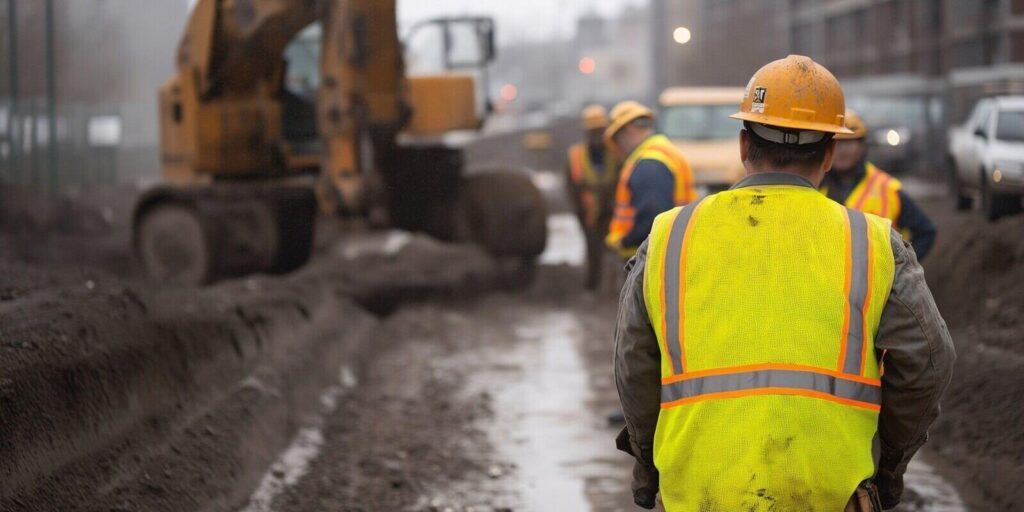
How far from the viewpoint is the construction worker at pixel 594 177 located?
46.5 ft

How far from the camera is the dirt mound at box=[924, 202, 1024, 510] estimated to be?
7496 mm

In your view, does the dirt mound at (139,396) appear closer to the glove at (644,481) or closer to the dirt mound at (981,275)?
the glove at (644,481)

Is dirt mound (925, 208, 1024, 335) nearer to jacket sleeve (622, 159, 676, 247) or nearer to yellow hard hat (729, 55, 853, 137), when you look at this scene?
jacket sleeve (622, 159, 676, 247)

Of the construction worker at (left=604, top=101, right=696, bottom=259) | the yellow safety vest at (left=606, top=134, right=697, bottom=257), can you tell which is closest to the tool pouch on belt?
the construction worker at (left=604, top=101, right=696, bottom=259)

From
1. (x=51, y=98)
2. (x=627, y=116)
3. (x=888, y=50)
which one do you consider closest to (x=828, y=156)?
(x=627, y=116)

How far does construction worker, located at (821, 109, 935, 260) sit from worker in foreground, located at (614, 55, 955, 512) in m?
4.20

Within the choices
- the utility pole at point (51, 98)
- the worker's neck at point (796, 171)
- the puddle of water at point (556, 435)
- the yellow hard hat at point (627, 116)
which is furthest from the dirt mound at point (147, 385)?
the utility pole at point (51, 98)

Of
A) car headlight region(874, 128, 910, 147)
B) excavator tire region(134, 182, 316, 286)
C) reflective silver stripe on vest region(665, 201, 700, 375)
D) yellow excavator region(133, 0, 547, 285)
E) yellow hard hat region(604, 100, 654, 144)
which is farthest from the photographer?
car headlight region(874, 128, 910, 147)

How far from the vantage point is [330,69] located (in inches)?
508

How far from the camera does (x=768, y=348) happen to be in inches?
126

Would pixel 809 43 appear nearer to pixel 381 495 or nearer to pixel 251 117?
pixel 251 117

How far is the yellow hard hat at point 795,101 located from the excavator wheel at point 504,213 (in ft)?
39.8

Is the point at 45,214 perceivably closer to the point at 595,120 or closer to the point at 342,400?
the point at 595,120

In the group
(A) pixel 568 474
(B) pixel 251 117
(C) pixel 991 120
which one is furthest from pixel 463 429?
(C) pixel 991 120
